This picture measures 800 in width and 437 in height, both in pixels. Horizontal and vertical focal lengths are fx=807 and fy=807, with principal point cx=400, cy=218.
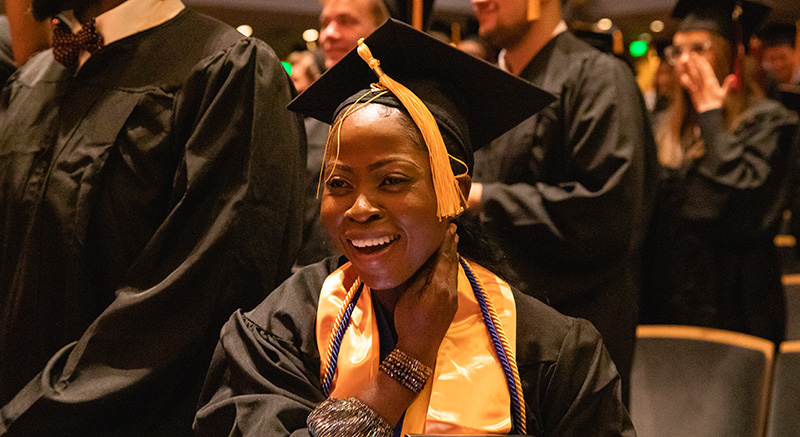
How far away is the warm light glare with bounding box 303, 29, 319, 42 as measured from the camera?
1176cm

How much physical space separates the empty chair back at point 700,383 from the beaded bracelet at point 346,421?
59.4 inches

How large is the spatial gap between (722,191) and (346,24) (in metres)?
1.87

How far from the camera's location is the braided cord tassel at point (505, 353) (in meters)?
1.43

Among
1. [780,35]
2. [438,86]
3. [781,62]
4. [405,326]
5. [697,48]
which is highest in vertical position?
[438,86]

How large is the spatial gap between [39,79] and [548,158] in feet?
4.80

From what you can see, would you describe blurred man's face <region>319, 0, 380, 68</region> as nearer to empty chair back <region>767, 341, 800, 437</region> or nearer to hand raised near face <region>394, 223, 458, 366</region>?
hand raised near face <region>394, 223, 458, 366</region>

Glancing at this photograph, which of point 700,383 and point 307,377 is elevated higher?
point 307,377

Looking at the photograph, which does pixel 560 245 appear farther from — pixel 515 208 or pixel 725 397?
pixel 725 397

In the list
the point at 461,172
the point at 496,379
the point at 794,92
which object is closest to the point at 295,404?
the point at 496,379

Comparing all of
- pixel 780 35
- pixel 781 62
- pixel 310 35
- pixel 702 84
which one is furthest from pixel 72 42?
pixel 310 35

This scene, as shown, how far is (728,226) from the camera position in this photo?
362cm

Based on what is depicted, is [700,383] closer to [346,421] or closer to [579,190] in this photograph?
[579,190]

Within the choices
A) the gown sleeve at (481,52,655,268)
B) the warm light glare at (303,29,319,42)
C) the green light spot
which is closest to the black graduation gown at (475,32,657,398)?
the gown sleeve at (481,52,655,268)

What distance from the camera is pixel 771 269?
3668 millimetres
